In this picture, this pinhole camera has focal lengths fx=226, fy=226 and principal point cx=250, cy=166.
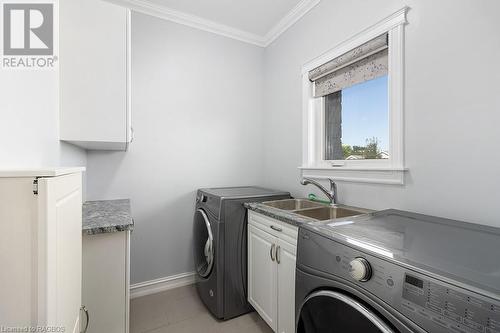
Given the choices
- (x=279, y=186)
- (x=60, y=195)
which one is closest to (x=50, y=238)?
(x=60, y=195)

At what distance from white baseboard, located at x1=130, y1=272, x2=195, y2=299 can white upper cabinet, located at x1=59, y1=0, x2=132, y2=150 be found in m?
1.54

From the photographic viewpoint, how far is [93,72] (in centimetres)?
136

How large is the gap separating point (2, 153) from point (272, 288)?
157 cm

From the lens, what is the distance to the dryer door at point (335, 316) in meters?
0.73

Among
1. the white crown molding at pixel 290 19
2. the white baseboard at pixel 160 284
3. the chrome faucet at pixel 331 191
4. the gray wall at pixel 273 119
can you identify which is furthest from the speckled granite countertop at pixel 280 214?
the white crown molding at pixel 290 19

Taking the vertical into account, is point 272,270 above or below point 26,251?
below

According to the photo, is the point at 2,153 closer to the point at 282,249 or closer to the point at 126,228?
Answer: the point at 126,228

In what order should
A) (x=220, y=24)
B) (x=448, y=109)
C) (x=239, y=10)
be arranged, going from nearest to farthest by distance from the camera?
1. (x=448, y=109)
2. (x=239, y=10)
3. (x=220, y=24)

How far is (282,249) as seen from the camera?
1494 mm

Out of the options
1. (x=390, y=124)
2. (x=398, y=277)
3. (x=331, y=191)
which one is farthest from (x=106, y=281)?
(x=390, y=124)

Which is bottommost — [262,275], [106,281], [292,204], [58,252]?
[262,275]

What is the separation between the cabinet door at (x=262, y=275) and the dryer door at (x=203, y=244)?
13.4 inches

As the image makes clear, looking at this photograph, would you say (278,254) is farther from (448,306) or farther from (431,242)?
(448,306)

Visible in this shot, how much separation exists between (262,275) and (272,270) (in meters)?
0.16
